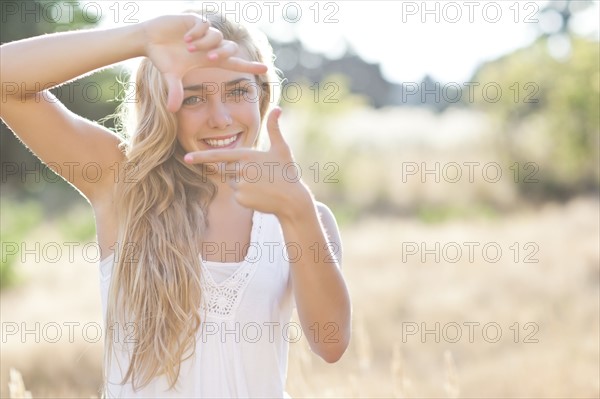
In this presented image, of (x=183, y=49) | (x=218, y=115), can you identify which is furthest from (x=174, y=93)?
(x=218, y=115)

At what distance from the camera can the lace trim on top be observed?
204 centimetres

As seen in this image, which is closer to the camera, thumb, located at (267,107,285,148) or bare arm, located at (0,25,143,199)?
thumb, located at (267,107,285,148)

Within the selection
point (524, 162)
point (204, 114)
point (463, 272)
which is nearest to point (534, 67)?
point (524, 162)

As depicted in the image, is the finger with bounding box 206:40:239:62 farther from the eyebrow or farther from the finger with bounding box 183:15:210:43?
the eyebrow

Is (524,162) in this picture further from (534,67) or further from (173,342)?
(173,342)

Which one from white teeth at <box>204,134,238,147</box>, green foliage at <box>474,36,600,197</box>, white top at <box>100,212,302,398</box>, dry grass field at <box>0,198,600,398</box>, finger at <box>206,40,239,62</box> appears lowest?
dry grass field at <box>0,198,600,398</box>

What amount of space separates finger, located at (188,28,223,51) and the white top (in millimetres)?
531

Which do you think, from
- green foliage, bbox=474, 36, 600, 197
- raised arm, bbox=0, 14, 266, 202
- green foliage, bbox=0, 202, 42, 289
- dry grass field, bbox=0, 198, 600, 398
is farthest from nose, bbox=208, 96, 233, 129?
green foliage, bbox=474, 36, 600, 197

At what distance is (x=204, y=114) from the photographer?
2.13 m

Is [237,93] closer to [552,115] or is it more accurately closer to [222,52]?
[222,52]

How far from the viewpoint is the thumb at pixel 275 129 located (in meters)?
1.71

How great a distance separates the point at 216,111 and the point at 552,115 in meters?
14.8

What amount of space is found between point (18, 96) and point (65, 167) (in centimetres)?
21

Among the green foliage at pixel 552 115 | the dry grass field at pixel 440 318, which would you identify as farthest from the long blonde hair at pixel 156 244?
the green foliage at pixel 552 115
